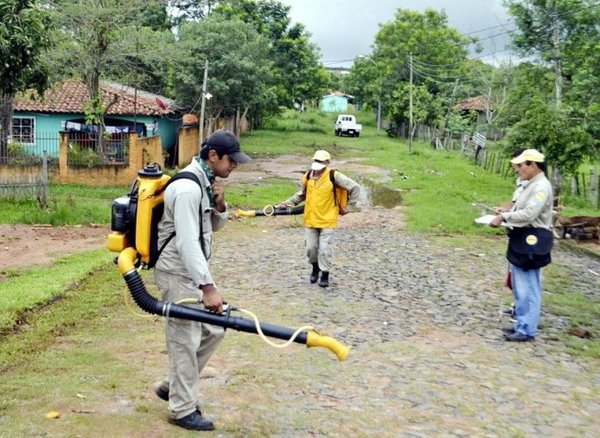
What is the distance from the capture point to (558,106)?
18812 mm

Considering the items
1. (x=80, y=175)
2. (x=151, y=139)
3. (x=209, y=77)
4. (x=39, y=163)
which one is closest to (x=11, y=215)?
(x=39, y=163)

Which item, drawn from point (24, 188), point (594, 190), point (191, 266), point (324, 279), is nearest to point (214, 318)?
point (191, 266)

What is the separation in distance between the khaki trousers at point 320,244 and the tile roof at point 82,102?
19.2m

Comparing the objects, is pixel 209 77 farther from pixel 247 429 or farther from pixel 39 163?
pixel 247 429

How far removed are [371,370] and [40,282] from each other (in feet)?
16.1

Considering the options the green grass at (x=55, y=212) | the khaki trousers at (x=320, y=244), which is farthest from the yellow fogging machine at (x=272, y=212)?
the green grass at (x=55, y=212)

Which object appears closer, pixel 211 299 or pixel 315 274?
pixel 211 299

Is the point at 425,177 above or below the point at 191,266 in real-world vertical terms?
below

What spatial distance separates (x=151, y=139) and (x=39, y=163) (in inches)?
192

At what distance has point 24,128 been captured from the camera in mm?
28750

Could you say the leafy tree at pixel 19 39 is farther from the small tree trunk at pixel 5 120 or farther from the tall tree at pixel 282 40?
the tall tree at pixel 282 40

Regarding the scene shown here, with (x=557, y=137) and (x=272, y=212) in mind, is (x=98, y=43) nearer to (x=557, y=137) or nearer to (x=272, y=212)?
(x=557, y=137)

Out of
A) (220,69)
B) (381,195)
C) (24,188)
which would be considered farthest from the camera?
Result: (220,69)

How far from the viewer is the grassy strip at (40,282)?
7629mm
